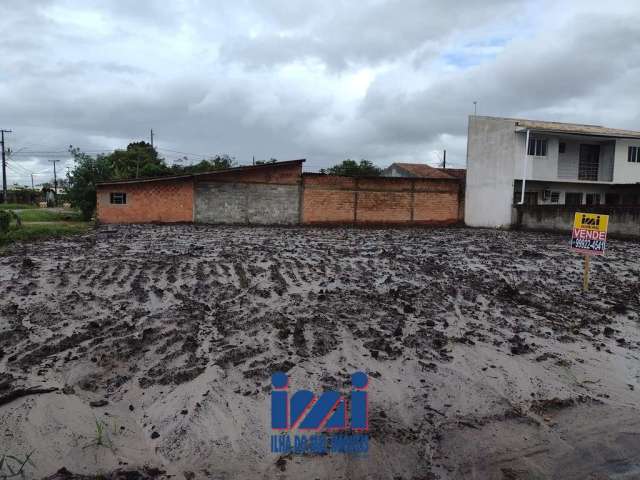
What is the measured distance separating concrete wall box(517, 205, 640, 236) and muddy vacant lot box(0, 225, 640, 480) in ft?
36.3

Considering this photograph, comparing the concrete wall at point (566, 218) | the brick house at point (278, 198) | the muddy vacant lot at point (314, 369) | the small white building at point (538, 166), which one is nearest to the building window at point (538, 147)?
the small white building at point (538, 166)

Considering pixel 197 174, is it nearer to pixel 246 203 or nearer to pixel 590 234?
pixel 246 203

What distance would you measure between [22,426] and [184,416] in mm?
1122

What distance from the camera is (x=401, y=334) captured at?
5.25 m

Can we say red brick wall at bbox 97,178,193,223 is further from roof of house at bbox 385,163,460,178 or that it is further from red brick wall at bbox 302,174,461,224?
roof of house at bbox 385,163,460,178

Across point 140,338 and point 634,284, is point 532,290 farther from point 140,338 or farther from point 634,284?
point 140,338

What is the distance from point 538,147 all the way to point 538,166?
1.09 metres

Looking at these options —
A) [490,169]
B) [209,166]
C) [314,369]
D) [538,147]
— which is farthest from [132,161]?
[314,369]

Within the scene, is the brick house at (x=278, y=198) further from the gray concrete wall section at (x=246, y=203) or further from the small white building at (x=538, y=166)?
the small white building at (x=538, y=166)

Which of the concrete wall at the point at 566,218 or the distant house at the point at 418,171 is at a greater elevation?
the distant house at the point at 418,171

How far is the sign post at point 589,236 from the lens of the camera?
24.6 ft

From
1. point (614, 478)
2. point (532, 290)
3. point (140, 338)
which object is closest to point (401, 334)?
point (614, 478)

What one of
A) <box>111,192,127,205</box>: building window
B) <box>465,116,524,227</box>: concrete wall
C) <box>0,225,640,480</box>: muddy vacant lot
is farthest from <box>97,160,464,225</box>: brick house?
<box>0,225,640,480</box>: muddy vacant lot

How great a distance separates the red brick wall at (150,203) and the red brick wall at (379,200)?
20.6 feet
